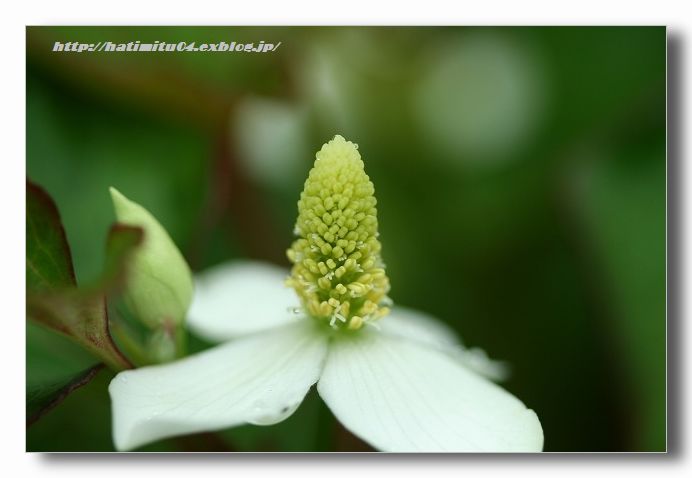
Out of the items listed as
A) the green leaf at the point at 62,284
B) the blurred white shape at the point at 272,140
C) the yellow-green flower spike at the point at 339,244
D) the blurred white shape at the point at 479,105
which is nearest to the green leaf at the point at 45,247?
the green leaf at the point at 62,284

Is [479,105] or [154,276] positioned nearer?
[154,276]

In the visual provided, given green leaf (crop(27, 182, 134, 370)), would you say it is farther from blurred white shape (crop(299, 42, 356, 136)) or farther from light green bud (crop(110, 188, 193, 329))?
blurred white shape (crop(299, 42, 356, 136))

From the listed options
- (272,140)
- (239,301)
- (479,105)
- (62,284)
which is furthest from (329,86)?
(62,284)

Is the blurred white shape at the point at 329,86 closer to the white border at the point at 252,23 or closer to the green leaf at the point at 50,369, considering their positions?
the white border at the point at 252,23

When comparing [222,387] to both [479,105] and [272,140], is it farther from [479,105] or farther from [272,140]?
[479,105]

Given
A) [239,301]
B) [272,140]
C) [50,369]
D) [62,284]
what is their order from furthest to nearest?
[272,140], [239,301], [50,369], [62,284]

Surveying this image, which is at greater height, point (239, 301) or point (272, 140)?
point (272, 140)
